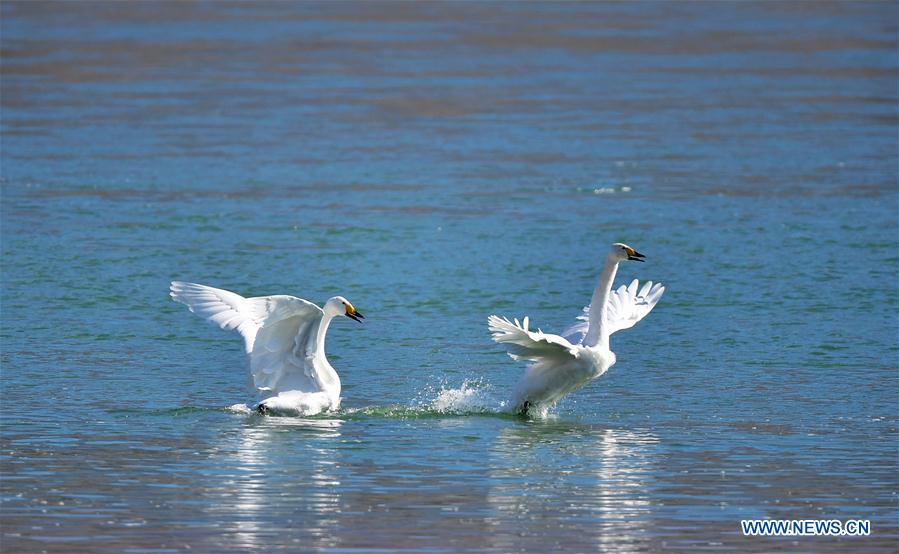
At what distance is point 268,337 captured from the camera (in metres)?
14.4

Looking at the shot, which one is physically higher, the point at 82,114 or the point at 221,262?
the point at 82,114

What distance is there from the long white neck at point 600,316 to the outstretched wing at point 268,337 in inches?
86.4

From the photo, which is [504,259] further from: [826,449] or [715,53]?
[715,53]

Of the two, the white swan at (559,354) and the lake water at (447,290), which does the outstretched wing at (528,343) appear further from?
the lake water at (447,290)

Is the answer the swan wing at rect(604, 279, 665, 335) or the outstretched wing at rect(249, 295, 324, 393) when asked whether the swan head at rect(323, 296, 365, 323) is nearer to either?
the outstretched wing at rect(249, 295, 324, 393)

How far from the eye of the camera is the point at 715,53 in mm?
46125

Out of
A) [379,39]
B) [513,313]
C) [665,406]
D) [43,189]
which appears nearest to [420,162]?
[43,189]

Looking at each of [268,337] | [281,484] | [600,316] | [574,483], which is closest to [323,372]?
[268,337]

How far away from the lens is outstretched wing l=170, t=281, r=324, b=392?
1433cm

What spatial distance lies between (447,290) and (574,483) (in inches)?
305

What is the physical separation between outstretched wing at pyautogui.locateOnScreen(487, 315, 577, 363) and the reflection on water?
1.84 feet

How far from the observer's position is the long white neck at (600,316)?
1433cm

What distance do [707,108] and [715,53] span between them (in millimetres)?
11668

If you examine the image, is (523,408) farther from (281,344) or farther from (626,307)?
(281,344)
